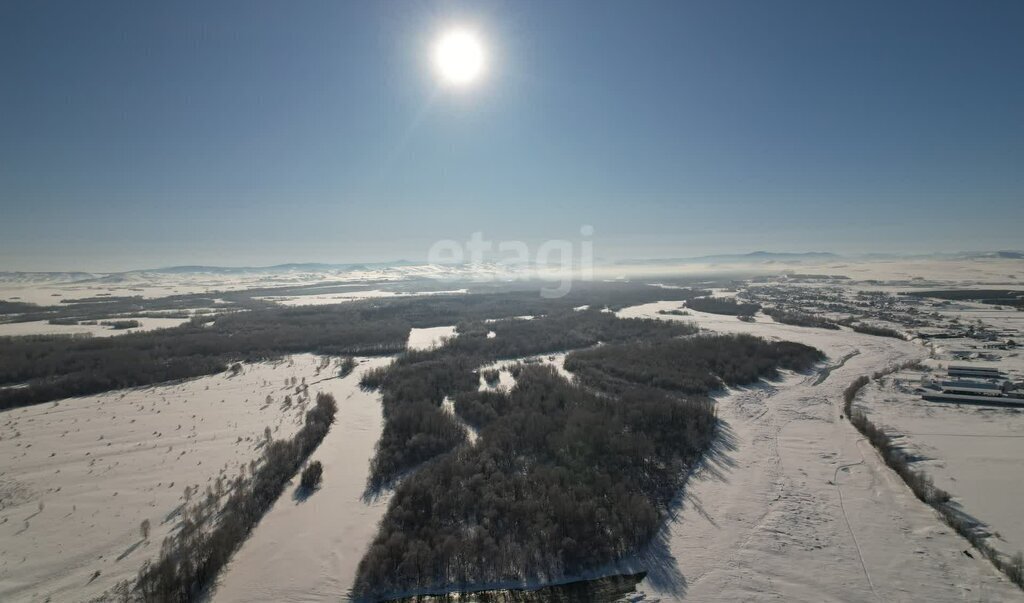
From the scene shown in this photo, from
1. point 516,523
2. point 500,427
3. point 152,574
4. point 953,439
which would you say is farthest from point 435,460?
point 953,439

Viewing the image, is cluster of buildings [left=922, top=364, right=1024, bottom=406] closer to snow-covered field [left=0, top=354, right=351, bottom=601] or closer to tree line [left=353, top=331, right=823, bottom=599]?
tree line [left=353, top=331, right=823, bottom=599]

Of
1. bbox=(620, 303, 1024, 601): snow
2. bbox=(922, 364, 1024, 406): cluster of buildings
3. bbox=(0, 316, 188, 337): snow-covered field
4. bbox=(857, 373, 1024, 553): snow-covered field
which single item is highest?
bbox=(922, 364, 1024, 406): cluster of buildings

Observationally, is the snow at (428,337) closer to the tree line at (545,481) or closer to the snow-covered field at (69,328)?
the tree line at (545,481)

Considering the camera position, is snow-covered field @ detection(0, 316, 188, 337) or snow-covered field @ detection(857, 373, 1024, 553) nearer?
snow-covered field @ detection(857, 373, 1024, 553)

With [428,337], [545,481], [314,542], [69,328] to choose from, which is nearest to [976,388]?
[545,481]

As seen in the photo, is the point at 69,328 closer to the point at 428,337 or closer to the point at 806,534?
the point at 428,337

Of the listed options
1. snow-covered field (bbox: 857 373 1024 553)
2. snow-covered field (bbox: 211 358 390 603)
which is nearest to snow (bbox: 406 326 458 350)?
snow-covered field (bbox: 211 358 390 603)

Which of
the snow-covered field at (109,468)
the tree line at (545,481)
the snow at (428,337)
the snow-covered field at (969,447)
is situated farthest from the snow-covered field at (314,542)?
the snow at (428,337)

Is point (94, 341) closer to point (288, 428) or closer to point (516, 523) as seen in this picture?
point (288, 428)
